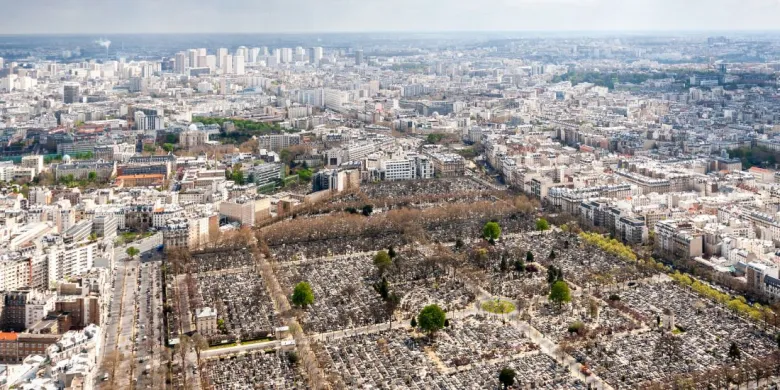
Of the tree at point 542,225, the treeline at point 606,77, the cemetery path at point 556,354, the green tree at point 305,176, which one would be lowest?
the cemetery path at point 556,354

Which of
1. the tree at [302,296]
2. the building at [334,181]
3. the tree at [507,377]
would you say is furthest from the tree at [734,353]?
the building at [334,181]

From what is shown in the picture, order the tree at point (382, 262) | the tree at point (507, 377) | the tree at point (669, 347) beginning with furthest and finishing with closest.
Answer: the tree at point (382, 262) → the tree at point (669, 347) → the tree at point (507, 377)

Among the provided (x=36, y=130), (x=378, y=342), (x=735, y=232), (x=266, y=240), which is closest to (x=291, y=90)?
(x=36, y=130)

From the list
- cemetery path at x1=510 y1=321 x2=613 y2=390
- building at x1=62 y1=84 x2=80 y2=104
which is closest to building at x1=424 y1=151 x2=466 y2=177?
cemetery path at x1=510 y1=321 x2=613 y2=390

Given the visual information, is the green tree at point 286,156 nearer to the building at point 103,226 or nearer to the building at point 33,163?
the building at point 33,163

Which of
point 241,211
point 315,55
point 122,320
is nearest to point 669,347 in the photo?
point 122,320

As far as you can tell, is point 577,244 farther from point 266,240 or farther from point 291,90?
point 291,90

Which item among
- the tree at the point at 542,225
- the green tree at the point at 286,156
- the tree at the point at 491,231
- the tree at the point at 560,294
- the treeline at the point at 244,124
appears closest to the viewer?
the tree at the point at 560,294
